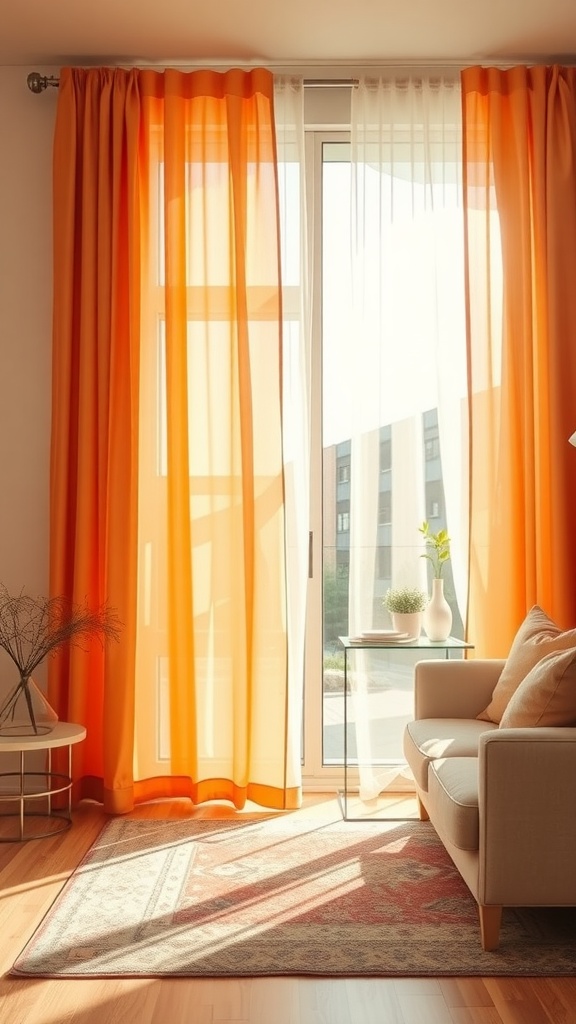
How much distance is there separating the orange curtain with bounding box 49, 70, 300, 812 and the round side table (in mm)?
142

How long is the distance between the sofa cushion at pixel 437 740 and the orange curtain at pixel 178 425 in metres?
0.68

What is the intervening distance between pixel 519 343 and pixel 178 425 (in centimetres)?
145

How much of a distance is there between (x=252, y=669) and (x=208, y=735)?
346 millimetres

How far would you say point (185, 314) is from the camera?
4273 millimetres

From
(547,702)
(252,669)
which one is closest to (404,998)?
(547,702)

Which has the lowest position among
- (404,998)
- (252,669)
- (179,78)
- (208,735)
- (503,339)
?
(404,998)

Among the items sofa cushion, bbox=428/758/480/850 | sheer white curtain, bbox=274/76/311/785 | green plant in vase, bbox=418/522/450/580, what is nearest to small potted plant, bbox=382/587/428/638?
green plant in vase, bbox=418/522/450/580

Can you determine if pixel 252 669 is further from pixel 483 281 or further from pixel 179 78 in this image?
pixel 179 78

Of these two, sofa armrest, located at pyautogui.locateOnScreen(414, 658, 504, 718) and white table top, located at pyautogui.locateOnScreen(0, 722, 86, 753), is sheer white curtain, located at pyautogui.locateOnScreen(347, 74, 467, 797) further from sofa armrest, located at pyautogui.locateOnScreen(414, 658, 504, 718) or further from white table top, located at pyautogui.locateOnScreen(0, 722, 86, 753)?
white table top, located at pyautogui.locateOnScreen(0, 722, 86, 753)

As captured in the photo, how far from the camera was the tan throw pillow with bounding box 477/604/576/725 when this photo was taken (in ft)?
11.2

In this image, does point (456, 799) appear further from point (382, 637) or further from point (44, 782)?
point (44, 782)

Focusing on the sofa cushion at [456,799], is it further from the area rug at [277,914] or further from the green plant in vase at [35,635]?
the green plant in vase at [35,635]

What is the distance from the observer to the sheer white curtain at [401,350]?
4.34 m

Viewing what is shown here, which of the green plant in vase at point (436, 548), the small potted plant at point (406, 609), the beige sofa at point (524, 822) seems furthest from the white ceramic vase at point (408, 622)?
the beige sofa at point (524, 822)
